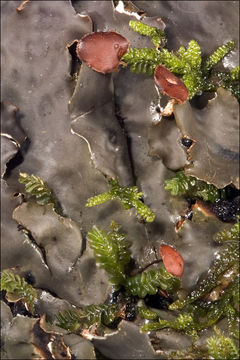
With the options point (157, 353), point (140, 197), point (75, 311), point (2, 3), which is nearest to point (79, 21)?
point (2, 3)

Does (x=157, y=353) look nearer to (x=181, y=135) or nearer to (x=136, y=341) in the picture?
(x=136, y=341)

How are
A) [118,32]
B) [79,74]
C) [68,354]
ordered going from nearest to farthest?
[68,354]
[79,74]
[118,32]

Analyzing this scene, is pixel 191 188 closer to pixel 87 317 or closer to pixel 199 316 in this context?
pixel 199 316

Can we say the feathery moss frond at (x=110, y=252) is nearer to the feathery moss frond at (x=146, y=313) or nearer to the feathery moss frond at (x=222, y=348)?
the feathery moss frond at (x=146, y=313)

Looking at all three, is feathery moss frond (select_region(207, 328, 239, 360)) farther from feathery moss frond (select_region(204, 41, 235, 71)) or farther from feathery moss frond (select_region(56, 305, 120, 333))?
feathery moss frond (select_region(204, 41, 235, 71))

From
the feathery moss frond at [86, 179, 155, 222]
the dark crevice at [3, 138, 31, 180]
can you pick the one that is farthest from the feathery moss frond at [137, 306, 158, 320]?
the dark crevice at [3, 138, 31, 180]

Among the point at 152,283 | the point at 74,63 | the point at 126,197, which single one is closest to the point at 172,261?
the point at 152,283

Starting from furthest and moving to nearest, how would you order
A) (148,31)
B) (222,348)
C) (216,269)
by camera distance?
(148,31)
(216,269)
(222,348)
